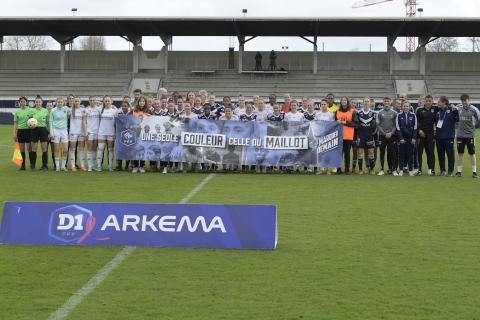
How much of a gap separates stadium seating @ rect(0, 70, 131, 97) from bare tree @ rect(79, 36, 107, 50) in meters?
42.9

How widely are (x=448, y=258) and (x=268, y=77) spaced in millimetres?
42043

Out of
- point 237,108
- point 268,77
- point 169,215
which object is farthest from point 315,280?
point 268,77

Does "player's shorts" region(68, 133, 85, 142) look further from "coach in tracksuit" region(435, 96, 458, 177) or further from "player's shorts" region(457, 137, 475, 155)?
"player's shorts" region(457, 137, 475, 155)

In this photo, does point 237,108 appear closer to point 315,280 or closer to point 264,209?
point 264,209

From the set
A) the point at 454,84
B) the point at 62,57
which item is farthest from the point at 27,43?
the point at 454,84

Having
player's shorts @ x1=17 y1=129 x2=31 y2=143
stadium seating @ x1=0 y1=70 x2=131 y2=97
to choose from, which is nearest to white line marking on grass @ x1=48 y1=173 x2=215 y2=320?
player's shorts @ x1=17 y1=129 x2=31 y2=143

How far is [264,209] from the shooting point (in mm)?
7359

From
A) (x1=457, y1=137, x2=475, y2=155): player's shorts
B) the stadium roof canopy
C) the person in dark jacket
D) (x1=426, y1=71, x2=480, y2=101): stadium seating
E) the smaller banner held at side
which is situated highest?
the stadium roof canopy

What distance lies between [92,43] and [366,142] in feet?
270

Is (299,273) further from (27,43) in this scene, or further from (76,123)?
(27,43)

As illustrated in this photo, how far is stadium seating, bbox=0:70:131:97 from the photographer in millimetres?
48031

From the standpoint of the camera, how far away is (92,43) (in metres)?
94.2

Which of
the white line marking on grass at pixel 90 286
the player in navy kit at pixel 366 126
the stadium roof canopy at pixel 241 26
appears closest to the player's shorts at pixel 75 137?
the player in navy kit at pixel 366 126

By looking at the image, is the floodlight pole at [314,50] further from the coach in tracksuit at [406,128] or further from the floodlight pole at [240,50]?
the coach in tracksuit at [406,128]
